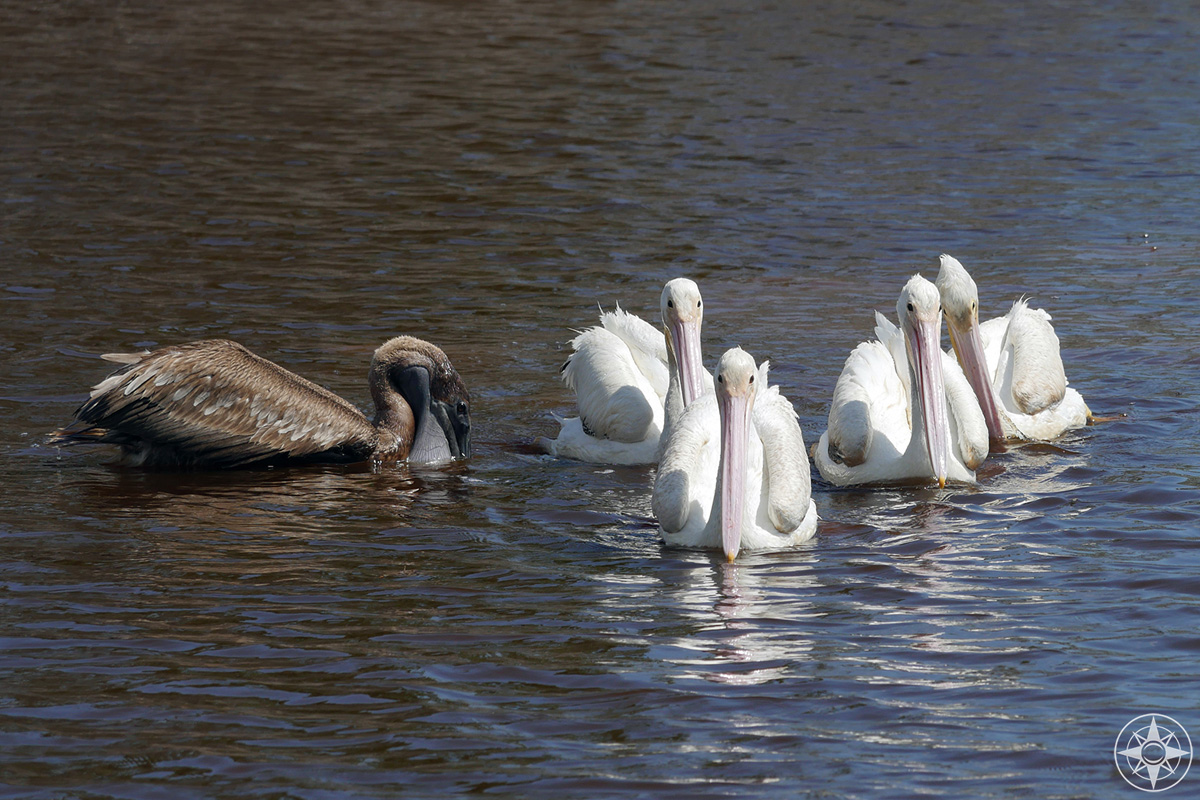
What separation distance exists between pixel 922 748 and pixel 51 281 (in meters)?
7.69

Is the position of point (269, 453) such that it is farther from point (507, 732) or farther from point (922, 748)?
point (922, 748)

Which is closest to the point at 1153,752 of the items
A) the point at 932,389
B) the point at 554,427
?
the point at 932,389

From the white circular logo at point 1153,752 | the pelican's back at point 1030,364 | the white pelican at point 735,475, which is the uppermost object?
the pelican's back at point 1030,364

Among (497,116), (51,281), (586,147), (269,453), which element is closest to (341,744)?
(269,453)

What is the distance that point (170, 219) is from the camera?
12.1 metres

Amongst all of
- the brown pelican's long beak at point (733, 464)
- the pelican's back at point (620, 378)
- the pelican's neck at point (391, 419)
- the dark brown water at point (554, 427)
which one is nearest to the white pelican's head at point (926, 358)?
the dark brown water at point (554, 427)

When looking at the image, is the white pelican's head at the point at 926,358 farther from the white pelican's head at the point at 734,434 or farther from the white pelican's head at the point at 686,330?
the white pelican's head at the point at 734,434

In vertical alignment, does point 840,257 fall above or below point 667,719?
above

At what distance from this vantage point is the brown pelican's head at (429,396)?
7637mm

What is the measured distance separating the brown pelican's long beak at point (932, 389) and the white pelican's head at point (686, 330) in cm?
99

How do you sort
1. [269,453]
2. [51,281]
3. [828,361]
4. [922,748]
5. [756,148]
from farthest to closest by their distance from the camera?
[756,148], [51,281], [828,361], [269,453], [922,748]

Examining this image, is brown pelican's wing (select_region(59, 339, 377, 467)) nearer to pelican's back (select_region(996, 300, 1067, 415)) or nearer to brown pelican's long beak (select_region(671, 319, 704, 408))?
brown pelican's long beak (select_region(671, 319, 704, 408))

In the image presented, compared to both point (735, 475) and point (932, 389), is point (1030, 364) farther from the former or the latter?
point (735, 475)

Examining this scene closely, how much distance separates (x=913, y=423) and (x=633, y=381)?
1.50 meters
